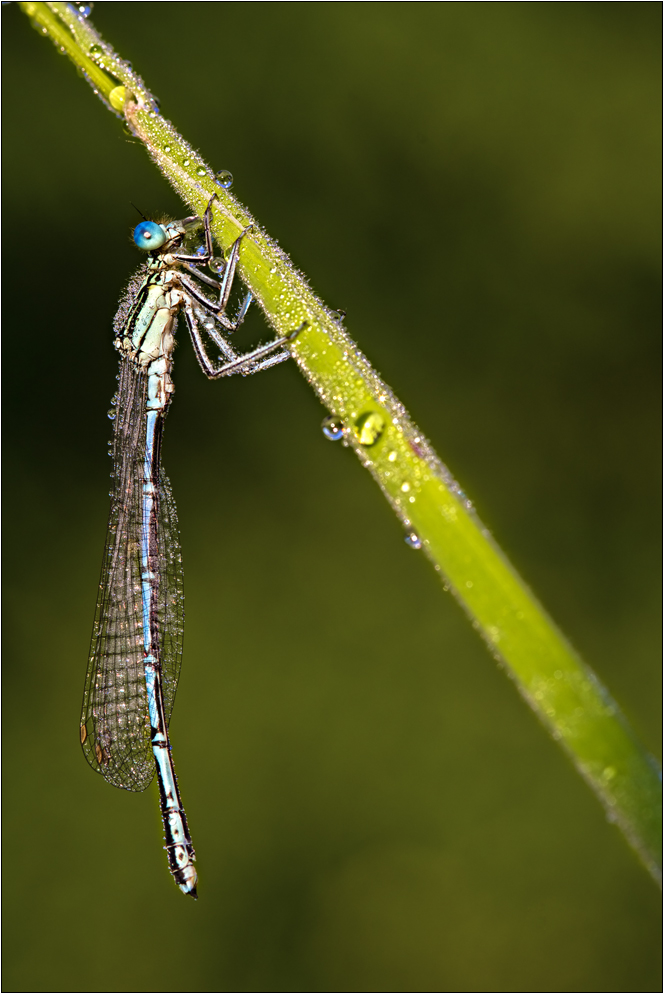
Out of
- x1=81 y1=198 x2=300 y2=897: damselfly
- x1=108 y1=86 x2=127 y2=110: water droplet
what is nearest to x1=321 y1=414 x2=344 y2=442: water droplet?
x1=108 y1=86 x2=127 y2=110: water droplet

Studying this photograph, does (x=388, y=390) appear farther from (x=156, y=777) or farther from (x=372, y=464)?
(x=156, y=777)

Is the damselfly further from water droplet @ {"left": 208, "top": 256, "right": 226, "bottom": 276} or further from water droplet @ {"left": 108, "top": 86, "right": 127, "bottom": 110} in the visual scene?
water droplet @ {"left": 108, "top": 86, "right": 127, "bottom": 110}

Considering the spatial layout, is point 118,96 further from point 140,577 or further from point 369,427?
point 140,577

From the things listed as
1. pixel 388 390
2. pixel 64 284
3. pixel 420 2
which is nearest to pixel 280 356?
pixel 388 390

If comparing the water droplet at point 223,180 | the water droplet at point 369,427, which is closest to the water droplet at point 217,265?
the water droplet at point 223,180

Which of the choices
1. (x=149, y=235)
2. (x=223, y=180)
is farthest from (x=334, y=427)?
(x=149, y=235)

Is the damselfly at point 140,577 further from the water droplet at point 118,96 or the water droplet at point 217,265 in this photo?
the water droplet at point 118,96
